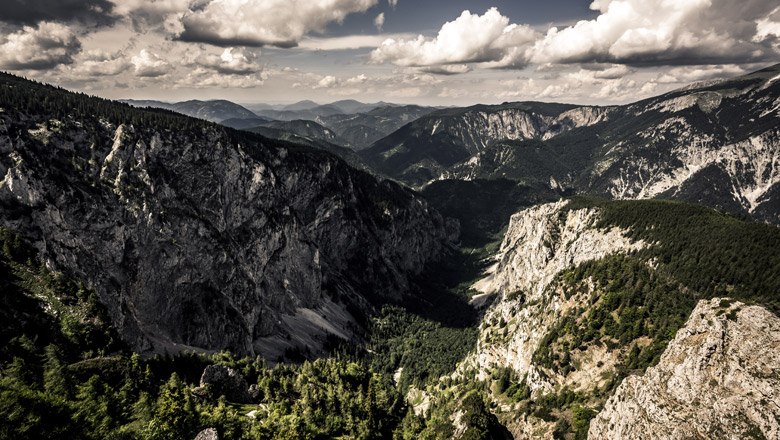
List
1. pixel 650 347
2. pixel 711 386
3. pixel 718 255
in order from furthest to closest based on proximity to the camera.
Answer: pixel 718 255 → pixel 650 347 → pixel 711 386

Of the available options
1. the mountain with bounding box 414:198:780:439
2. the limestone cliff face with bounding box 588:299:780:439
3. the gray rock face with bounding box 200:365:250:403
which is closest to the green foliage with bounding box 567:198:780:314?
the mountain with bounding box 414:198:780:439

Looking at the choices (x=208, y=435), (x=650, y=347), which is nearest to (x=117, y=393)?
(x=208, y=435)

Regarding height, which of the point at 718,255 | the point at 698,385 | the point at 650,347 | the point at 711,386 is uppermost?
the point at 718,255

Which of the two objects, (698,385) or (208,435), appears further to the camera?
(698,385)

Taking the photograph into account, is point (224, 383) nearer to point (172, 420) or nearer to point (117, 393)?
point (117, 393)

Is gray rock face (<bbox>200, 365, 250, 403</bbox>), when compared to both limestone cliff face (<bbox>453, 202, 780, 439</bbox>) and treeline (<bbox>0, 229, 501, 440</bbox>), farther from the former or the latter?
limestone cliff face (<bbox>453, 202, 780, 439</bbox>)

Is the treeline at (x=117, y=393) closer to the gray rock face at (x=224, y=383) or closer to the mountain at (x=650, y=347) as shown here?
the gray rock face at (x=224, y=383)

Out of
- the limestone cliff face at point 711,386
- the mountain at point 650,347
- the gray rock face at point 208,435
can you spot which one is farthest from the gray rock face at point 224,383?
the limestone cliff face at point 711,386
